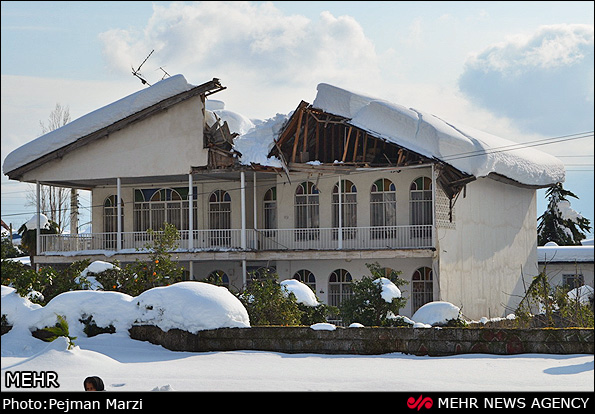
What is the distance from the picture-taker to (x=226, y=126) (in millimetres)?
28141

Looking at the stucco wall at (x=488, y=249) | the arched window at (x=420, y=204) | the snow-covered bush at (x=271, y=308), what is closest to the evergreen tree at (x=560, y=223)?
the stucco wall at (x=488, y=249)

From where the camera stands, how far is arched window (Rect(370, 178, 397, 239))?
1094 inches

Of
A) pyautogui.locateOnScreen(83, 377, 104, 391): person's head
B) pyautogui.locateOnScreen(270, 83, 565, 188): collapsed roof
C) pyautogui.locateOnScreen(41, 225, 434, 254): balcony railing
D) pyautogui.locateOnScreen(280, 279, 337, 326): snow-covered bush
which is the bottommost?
pyautogui.locateOnScreen(83, 377, 104, 391): person's head

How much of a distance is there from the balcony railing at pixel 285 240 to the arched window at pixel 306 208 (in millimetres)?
289

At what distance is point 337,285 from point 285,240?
2.26 meters

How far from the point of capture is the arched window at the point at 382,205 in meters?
27.8

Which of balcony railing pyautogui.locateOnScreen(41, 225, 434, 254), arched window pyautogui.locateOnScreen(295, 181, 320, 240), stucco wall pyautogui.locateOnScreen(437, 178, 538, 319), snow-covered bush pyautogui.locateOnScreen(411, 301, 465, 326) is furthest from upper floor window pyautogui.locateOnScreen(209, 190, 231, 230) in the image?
snow-covered bush pyautogui.locateOnScreen(411, 301, 465, 326)

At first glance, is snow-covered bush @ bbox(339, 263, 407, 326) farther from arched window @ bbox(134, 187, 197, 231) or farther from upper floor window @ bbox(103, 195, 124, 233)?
upper floor window @ bbox(103, 195, 124, 233)

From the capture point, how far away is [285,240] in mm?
28500

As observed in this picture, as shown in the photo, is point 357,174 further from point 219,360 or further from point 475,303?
point 219,360
